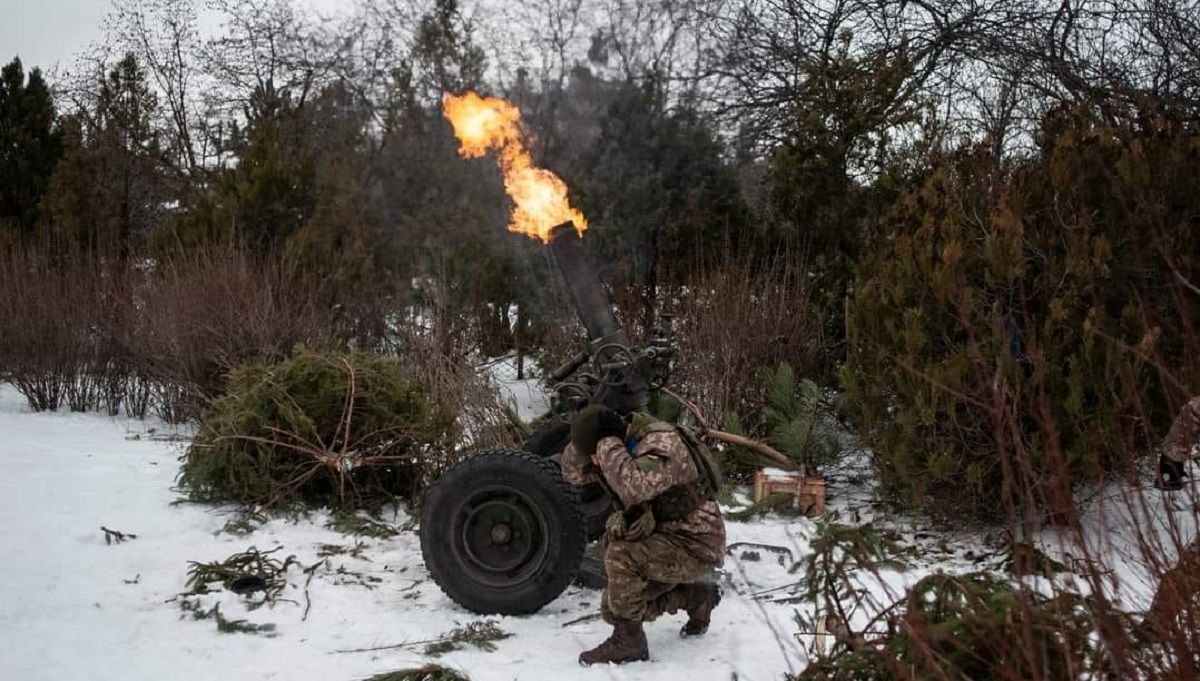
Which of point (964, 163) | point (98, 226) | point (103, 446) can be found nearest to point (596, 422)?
point (964, 163)

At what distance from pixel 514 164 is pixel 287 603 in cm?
278

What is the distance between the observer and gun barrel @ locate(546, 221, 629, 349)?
5.76 m

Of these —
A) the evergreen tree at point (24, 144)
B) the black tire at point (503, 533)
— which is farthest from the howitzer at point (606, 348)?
the evergreen tree at point (24, 144)

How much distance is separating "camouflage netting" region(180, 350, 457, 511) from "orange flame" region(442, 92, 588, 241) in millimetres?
2094

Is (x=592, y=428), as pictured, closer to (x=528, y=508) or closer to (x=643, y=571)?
(x=643, y=571)

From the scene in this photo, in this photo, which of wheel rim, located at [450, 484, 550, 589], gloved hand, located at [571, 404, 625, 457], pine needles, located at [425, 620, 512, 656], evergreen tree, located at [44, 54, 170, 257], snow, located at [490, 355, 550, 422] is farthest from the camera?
evergreen tree, located at [44, 54, 170, 257]

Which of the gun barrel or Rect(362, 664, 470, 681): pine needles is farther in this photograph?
the gun barrel

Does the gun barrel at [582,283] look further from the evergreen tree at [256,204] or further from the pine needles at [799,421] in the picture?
the evergreen tree at [256,204]

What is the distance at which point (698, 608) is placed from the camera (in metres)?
5.12

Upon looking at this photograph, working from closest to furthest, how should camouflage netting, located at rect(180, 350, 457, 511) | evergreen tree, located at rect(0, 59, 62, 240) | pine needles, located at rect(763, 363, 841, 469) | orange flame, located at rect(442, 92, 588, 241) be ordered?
1. orange flame, located at rect(442, 92, 588, 241)
2. camouflage netting, located at rect(180, 350, 457, 511)
3. pine needles, located at rect(763, 363, 841, 469)
4. evergreen tree, located at rect(0, 59, 62, 240)

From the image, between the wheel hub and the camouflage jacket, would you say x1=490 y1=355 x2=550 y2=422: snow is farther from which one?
the camouflage jacket

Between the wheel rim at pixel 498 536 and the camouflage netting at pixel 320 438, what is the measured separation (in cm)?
191

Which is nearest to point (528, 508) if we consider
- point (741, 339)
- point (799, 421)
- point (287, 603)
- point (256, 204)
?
point (287, 603)

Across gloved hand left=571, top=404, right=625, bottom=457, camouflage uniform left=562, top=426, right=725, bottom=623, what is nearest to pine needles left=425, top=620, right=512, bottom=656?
camouflage uniform left=562, top=426, right=725, bottom=623
